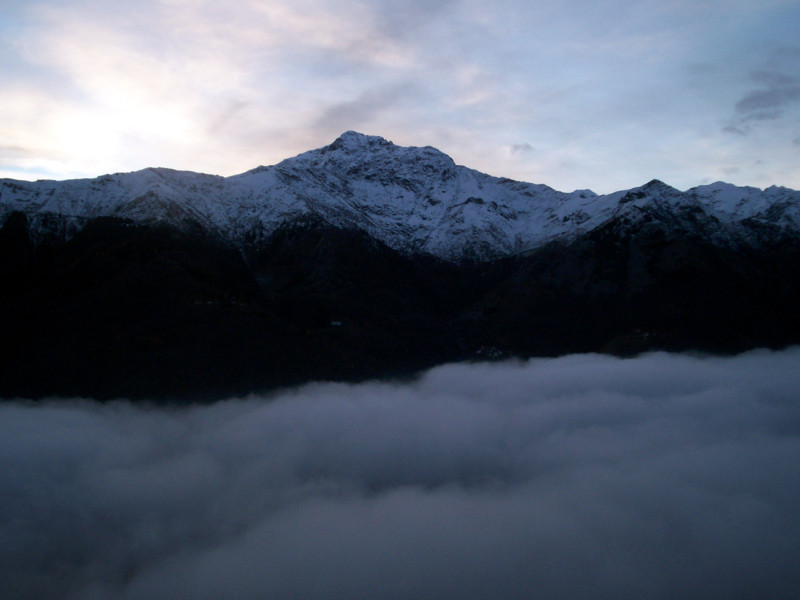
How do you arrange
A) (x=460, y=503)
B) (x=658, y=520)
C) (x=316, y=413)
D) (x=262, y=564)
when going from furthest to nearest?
(x=316, y=413), (x=460, y=503), (x=658, y=520), (x=262, y=564)

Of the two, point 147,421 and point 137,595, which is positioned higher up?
point 147,421

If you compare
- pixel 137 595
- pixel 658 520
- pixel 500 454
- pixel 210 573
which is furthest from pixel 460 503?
pixel 137 595

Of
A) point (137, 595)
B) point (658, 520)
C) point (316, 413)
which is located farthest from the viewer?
point (316, 413)

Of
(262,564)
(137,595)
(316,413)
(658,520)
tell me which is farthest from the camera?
(316,413)

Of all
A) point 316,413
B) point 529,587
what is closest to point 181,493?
point 316,413

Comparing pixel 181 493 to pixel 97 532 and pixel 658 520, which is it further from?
pixel 658 520

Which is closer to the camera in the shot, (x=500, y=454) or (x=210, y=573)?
(x=210, y=573)

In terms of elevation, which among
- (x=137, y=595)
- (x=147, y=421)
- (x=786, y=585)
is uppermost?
(x=147, y=421)

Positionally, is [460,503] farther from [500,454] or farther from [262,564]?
[262,564]

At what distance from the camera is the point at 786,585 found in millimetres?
115812

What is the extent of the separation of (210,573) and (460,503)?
6277cm

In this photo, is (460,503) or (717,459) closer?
(460,503)

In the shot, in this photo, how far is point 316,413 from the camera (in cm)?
18388

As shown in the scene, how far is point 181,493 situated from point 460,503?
2674 inches
